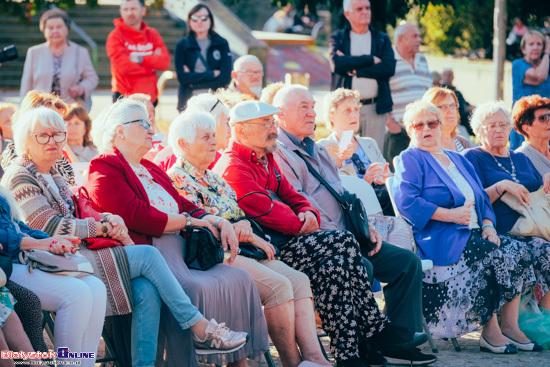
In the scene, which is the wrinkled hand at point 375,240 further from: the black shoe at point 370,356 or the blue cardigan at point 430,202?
the black shoe at point 370,356

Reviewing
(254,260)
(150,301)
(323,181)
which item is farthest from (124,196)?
(323,181)

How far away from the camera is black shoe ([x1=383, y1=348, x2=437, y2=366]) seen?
544 centimetres

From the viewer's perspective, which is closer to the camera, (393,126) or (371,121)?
(371,121)

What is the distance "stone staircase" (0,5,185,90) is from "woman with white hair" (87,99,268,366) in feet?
39.5

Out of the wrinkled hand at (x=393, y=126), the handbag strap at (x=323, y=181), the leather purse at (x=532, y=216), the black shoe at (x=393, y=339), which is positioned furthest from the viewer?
the wrinkled hand at (x=393, y=126)

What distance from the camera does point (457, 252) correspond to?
611cm

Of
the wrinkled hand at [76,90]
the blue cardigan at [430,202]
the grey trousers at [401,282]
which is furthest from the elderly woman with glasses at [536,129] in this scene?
the wrinkled hand at [76,90]

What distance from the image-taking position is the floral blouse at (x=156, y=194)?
5.06 m

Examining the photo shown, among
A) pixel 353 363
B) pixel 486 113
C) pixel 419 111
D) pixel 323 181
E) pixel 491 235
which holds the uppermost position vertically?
pixel 419 111

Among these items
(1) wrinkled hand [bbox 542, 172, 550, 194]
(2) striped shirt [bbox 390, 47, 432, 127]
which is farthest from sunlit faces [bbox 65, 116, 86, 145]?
(2) striped shirt [bbox 390, 47, 432, 127]

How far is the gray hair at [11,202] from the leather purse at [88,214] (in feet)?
1.23

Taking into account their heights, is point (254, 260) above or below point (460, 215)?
above

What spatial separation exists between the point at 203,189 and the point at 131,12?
14.8ft

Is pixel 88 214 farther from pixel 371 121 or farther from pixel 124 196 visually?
pixel 371 121
